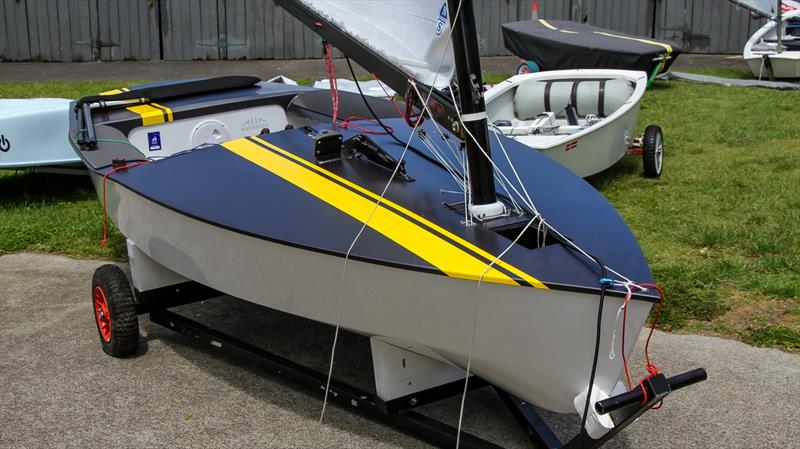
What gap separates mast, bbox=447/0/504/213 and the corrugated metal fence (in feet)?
38.4

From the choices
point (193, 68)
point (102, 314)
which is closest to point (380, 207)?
point (102, 314)

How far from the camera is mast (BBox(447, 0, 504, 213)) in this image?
3.21 metres

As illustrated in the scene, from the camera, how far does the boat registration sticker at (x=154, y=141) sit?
515 centimetres

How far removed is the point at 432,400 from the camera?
3375mm

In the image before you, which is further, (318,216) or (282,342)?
(282,342)

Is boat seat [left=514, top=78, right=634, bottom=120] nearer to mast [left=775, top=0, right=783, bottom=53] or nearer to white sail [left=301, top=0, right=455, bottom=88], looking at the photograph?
white sail [left=301, top=0, right=455, bottom=88]

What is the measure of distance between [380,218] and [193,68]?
37.3 ft

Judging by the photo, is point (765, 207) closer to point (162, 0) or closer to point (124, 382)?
point (124, 382)

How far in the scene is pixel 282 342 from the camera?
4273 millimetres

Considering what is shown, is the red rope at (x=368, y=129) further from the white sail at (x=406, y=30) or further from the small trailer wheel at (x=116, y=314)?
the small trailer wheel at (x=116, y=314)

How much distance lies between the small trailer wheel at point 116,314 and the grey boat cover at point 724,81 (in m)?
9.05

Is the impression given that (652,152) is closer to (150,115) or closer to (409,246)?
(150,115)

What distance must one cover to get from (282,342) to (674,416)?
5.91 feet

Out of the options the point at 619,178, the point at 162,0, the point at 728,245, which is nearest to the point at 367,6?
the point at 728,245
